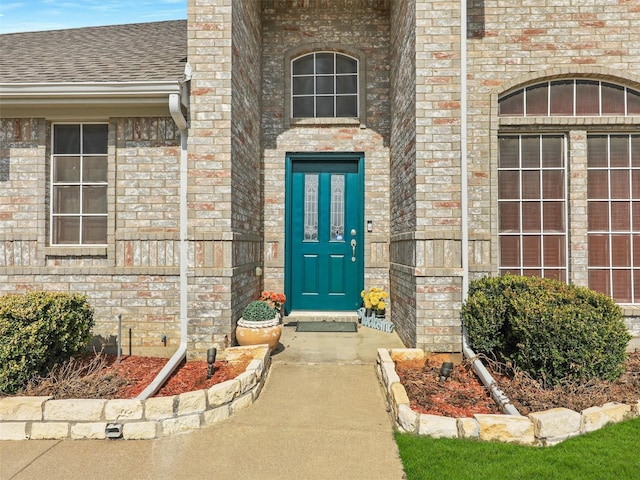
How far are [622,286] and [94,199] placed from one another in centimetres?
767

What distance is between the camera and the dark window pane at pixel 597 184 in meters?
5.27

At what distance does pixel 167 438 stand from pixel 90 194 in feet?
12.2

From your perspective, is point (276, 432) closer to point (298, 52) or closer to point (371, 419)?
point (371, 419)

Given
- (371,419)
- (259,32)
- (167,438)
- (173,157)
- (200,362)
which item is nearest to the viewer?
(167,438)

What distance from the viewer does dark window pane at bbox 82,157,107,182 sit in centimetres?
519

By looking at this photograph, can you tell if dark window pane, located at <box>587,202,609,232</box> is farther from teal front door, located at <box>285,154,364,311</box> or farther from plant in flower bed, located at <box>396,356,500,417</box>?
teal front door, located at <box>285,154,364,311</box>

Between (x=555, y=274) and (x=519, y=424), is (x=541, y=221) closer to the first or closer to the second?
(x=555, y=274)

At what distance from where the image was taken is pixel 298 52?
255 inches

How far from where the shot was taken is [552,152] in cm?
528

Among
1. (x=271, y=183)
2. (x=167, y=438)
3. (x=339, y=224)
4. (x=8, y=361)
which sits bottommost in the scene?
(x=167, y=438)

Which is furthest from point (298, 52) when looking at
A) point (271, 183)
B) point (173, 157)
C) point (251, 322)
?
point (251, 322)

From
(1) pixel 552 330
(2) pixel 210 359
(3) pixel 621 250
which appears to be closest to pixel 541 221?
(3) pixel 621 250

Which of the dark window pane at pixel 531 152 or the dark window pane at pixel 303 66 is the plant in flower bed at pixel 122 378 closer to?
the dark window pane at pixel 531 152

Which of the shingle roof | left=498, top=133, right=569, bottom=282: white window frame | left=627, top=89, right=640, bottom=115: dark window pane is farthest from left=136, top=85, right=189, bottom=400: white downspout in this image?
Result: left=627, top=89, right=640, bottom=115: dark window pane
